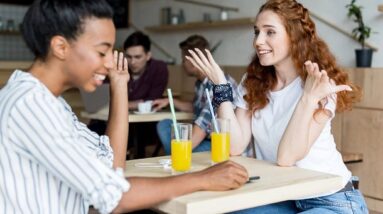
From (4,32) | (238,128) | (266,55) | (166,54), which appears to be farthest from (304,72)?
(4,32)

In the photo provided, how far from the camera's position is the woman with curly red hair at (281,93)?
1740mm

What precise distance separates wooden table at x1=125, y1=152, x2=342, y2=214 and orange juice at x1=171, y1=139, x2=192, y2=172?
0.04 m

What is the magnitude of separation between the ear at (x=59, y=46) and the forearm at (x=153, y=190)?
29 cm

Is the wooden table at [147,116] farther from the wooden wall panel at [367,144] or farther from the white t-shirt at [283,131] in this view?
the white t-shirt at [283,131]

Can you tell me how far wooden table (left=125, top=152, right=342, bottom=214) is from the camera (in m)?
1.22

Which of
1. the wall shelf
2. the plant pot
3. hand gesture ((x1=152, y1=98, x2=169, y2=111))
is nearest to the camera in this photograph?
the plant pot

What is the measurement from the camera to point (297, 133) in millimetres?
1647

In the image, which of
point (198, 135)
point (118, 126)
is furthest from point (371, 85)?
point (118, 126)

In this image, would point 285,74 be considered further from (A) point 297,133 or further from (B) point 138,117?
(B) point 138,117

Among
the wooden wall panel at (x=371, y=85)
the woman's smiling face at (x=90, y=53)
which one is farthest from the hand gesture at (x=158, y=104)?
the woman's smiling face at (x=90, y=53)

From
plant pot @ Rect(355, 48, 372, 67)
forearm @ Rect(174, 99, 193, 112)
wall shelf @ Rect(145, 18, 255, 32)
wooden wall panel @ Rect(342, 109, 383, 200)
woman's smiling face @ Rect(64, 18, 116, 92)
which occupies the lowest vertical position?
wooden wall panel @ Rect(342, 109, 383, 200)

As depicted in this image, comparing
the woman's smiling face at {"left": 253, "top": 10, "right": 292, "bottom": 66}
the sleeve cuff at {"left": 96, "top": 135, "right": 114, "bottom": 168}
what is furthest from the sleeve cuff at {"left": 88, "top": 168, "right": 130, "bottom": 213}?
the woman's smiling face at {"left": 253, "top": 10, "right": 292, "bottom": 66}

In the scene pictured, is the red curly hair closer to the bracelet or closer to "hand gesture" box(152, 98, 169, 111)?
the bracelet

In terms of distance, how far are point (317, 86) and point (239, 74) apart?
2.83 m
